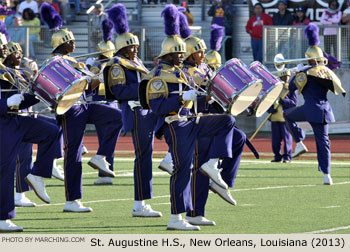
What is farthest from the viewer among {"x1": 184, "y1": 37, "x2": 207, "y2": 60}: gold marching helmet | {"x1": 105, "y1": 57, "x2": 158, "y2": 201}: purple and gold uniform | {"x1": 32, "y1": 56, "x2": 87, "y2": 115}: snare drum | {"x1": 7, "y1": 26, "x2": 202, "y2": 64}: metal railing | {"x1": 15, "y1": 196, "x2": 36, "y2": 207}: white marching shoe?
{"x1": 7, "y1": 26, "x2": 202, "y2": 64}: metal railing

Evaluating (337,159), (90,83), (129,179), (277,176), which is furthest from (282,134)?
(90,83)

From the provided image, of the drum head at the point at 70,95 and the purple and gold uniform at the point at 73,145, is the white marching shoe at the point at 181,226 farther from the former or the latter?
the purple and gold uniform at the point at 73,145

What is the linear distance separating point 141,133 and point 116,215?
2.80 ft

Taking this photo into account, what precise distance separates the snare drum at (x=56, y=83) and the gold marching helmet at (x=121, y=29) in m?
1.66

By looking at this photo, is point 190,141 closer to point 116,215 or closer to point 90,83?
point 116,215

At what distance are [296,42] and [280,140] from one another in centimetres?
543

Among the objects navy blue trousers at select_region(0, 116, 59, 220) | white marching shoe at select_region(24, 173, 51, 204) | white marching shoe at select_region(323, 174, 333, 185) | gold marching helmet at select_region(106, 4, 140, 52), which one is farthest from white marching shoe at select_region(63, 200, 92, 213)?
white marching shoe at select_region(323, 174, 333, 185)

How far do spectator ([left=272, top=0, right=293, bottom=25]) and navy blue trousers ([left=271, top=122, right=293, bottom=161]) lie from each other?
6358 mm

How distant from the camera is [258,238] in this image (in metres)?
8.89

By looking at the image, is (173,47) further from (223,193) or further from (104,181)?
(104,181)

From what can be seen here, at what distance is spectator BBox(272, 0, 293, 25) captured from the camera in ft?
77.5

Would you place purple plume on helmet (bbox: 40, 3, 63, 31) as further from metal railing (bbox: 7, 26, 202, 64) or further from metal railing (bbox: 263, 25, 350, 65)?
metal railing (bbox: 263, 25, 350, 65)

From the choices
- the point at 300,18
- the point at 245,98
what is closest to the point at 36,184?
the point at 245,98

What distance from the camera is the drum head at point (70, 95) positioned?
967 cm
